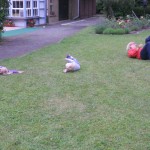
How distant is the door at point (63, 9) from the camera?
3166 centimetres

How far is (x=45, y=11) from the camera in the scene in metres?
26.8

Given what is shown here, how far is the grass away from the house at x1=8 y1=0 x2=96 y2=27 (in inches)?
581

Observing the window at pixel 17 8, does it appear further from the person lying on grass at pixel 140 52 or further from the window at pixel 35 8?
the person lying on grass at pixel 140 52

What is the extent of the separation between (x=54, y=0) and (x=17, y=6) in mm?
6069

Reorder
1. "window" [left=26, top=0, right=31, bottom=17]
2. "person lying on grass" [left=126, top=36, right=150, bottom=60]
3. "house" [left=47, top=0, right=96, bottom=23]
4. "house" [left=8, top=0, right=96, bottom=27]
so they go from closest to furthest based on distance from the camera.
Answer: "person lying on grass" [left=126, top=36, right=150, bottom=60]
"house" [left=8, top=0, right=96, bottom=27]
"window" [left=26, top=0, right=31, bottom=17]
"house" [left=47, top=0, right=96, bottom=23]

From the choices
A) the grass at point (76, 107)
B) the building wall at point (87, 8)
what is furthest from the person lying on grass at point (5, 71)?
the building wall at point (87, 8)

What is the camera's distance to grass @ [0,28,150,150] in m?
4.36

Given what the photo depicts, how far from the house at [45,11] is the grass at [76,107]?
14767mm

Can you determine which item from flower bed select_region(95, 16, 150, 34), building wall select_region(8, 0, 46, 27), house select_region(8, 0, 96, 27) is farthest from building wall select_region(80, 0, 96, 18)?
flower bed select_region(95, 16, 150, 34)

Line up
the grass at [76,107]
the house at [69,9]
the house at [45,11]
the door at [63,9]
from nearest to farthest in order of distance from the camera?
the grass at [76,107] → the house at [45,11] → the house at [69,9] → the door at [63,9]

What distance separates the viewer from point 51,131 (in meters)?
4.63

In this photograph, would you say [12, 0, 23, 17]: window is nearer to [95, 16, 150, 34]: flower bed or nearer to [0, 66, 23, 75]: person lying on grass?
[95, 16, 150, 34]: flower bed

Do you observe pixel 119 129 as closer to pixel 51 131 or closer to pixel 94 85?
pixel 51 131

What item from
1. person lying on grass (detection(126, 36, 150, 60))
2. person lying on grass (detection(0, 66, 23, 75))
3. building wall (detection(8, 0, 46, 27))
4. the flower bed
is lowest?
person lying on grass (detection(0, 66, 23, 75))
